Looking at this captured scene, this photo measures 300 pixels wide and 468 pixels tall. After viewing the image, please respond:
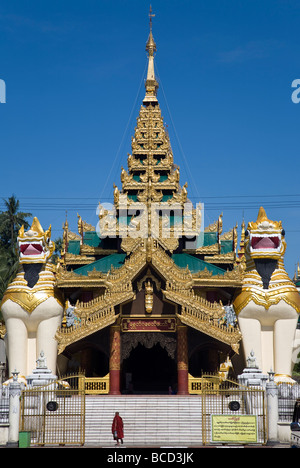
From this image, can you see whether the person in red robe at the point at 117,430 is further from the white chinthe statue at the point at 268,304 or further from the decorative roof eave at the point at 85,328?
the white chinthe statue at the point at 268,304

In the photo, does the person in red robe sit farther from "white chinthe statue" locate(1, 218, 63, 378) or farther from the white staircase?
"white chinthe statue" locate(1, 218, 63, 378)

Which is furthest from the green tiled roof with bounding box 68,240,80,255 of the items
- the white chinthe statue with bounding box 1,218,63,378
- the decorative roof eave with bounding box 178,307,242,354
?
the decorative roof eave with bounding box 178,307,242,354

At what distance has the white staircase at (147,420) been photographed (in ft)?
84.4

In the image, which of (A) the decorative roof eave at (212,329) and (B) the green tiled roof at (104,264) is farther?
A: (B) the green tiled roof at (104,264)

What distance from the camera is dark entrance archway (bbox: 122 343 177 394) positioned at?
37719 millimetres

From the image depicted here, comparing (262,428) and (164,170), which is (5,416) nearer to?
(262,428)

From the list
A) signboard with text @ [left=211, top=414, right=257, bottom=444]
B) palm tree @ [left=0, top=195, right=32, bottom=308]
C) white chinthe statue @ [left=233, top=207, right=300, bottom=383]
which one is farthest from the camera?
palm tree @ [left=0, top=195, right=32, bottom=308]

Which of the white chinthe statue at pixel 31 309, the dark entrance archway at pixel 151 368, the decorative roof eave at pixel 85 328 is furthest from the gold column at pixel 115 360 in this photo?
the dark entrance archway at pixel 151 368

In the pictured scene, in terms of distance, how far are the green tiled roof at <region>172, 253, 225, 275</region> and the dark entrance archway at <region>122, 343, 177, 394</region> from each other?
4047 mm

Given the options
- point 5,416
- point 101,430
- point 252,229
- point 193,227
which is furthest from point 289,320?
point 5,416

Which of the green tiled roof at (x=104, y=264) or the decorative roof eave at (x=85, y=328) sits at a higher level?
the green tiled roof at (x=104, y=264)

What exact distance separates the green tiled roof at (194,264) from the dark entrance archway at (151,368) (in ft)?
13.3

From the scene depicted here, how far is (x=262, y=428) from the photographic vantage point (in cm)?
2536
